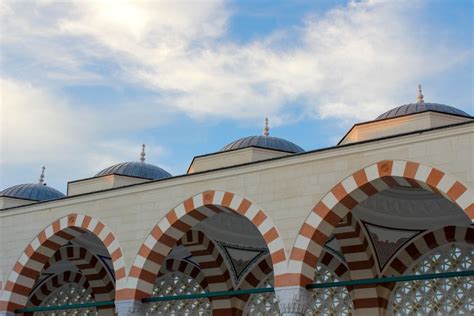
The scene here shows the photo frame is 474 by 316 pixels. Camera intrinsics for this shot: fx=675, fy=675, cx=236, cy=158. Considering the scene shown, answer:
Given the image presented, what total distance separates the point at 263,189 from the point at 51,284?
679 cm

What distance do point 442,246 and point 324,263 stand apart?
1932mm

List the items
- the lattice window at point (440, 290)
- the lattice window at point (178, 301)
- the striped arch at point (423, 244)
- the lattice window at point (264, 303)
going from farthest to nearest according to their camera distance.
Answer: the lattice window at point (178, 301) < the lattice window at point (264, 303) < the striped arch at point (423, 244) < the lattice window at point (440, 290)

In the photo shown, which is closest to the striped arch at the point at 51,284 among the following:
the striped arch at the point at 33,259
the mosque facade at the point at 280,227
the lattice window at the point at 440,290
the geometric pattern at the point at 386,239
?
the mosque facade at the point at 280,227

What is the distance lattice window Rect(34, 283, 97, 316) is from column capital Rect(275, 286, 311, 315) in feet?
19.9

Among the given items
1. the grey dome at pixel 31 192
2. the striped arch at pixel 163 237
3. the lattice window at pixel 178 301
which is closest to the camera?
the striped arch at pixel 163 237

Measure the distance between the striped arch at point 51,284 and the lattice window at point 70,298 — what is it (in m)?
0.07

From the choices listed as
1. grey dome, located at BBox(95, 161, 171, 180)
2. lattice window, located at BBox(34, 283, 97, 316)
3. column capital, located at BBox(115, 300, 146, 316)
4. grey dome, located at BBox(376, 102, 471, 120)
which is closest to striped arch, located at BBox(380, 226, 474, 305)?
grey dome, located at BBox(376, 102, 471, 120)

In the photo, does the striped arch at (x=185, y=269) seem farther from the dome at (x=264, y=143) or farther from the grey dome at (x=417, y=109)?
the grey dome at (x=417, y=109)

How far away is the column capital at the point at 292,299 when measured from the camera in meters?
7.80

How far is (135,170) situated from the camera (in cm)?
1273

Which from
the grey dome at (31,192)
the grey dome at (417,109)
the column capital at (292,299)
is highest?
the grey dome at (417,109)

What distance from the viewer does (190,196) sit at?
907cm

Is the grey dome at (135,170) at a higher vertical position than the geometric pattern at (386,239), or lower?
higher

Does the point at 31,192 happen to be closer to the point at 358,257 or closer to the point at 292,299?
the point at 358,257
